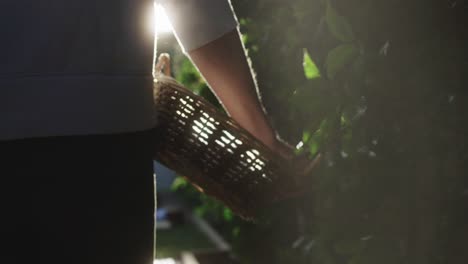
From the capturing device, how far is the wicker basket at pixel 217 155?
228 cm

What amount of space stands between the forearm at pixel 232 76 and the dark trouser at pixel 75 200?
0.95 feet

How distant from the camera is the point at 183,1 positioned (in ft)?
6.09

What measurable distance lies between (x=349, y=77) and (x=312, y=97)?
6.6 inches

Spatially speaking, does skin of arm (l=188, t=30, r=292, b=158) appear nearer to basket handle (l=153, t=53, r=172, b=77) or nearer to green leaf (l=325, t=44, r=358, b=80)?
green leaf (l=325, t=44, r=358, b=80)

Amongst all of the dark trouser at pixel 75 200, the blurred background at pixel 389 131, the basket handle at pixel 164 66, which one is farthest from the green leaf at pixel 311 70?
the dark trouser at pixel 75 200

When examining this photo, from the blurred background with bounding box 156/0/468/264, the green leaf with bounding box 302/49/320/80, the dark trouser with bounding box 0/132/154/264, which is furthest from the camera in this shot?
the green leaf with bounding box 302/49/320/80

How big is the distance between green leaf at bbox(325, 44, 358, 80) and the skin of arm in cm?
18

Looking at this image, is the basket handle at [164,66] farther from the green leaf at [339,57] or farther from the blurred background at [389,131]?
the green leaf at [339,57]

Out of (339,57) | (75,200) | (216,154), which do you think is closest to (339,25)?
(339,57)

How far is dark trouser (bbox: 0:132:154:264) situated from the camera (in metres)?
1.67

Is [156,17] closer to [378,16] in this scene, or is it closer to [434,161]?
[378,16]

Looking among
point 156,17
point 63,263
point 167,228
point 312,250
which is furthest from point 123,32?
point 167,228

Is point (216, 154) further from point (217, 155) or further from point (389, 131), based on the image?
point (389, 131)

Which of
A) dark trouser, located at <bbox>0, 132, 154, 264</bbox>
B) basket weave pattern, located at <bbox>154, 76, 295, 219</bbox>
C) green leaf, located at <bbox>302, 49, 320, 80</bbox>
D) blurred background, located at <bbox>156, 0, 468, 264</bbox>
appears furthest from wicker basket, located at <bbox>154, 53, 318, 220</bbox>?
dark trouser, located at <bbox>0, 132, 154, 264</bbox>
